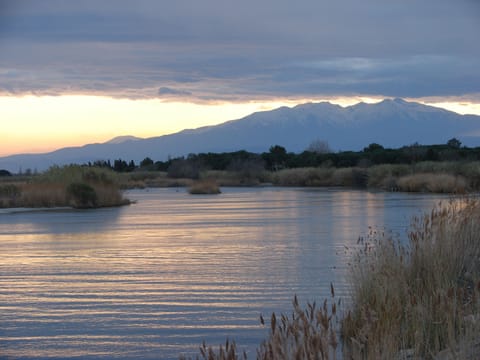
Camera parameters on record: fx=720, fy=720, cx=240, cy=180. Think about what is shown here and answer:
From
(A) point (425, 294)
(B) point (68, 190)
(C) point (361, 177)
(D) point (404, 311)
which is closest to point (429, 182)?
(C) point (361, 177)

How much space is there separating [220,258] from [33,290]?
504 centimetres

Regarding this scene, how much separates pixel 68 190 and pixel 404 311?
35.5 meters

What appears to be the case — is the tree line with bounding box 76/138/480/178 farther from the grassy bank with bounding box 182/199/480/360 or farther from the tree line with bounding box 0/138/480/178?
the grassy bank with bounding box 182/199/480/360

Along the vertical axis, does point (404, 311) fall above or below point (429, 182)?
below

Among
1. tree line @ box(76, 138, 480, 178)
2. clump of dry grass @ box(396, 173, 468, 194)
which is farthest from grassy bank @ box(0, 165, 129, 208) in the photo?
tree line @ box(76, 138, 480, 178)

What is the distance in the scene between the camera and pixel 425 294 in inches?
306

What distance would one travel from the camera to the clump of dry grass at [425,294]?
6.27 metres

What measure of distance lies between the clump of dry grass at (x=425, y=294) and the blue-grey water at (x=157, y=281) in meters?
1.57

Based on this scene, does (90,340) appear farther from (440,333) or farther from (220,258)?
(220,258)

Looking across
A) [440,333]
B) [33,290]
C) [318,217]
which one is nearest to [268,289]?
[33,290]

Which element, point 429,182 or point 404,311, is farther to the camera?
point 429,182

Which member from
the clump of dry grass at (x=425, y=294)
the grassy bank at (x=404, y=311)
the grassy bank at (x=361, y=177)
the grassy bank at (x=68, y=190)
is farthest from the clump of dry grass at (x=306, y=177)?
the clump of dry grass at (x=425, y=294)

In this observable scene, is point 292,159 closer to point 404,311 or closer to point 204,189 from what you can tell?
point 204,189

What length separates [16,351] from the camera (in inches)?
340
